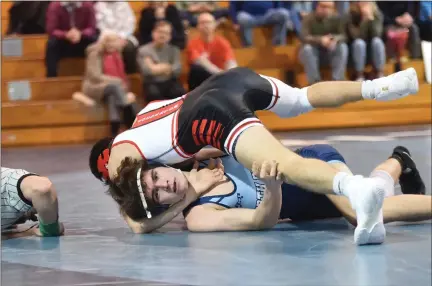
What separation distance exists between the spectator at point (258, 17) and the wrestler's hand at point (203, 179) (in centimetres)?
505

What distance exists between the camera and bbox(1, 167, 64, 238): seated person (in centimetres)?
307

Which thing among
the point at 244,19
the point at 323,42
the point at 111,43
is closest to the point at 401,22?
the point at 323,42

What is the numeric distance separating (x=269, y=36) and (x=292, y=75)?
60 cm

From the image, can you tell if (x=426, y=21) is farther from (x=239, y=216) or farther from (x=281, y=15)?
(x=239, y=216)

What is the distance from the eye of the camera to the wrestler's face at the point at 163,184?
3.02 meters

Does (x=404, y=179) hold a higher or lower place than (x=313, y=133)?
higher

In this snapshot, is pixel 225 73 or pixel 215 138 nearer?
pixel 215 138

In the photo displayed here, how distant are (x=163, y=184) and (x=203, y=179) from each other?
235mm

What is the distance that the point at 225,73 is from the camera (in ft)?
10.3

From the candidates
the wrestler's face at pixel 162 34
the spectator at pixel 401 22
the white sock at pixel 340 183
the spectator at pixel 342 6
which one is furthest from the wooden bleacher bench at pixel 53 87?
the white sock at pixel 340 183

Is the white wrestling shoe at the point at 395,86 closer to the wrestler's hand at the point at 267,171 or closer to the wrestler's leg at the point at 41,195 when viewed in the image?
the wrestler's hand at the point at 267,171

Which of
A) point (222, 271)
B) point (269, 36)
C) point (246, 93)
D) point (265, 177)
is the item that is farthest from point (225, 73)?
point (269, 36)

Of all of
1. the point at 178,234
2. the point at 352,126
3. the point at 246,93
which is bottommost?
the point at 352,126

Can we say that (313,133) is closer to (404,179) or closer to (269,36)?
(269,36)
